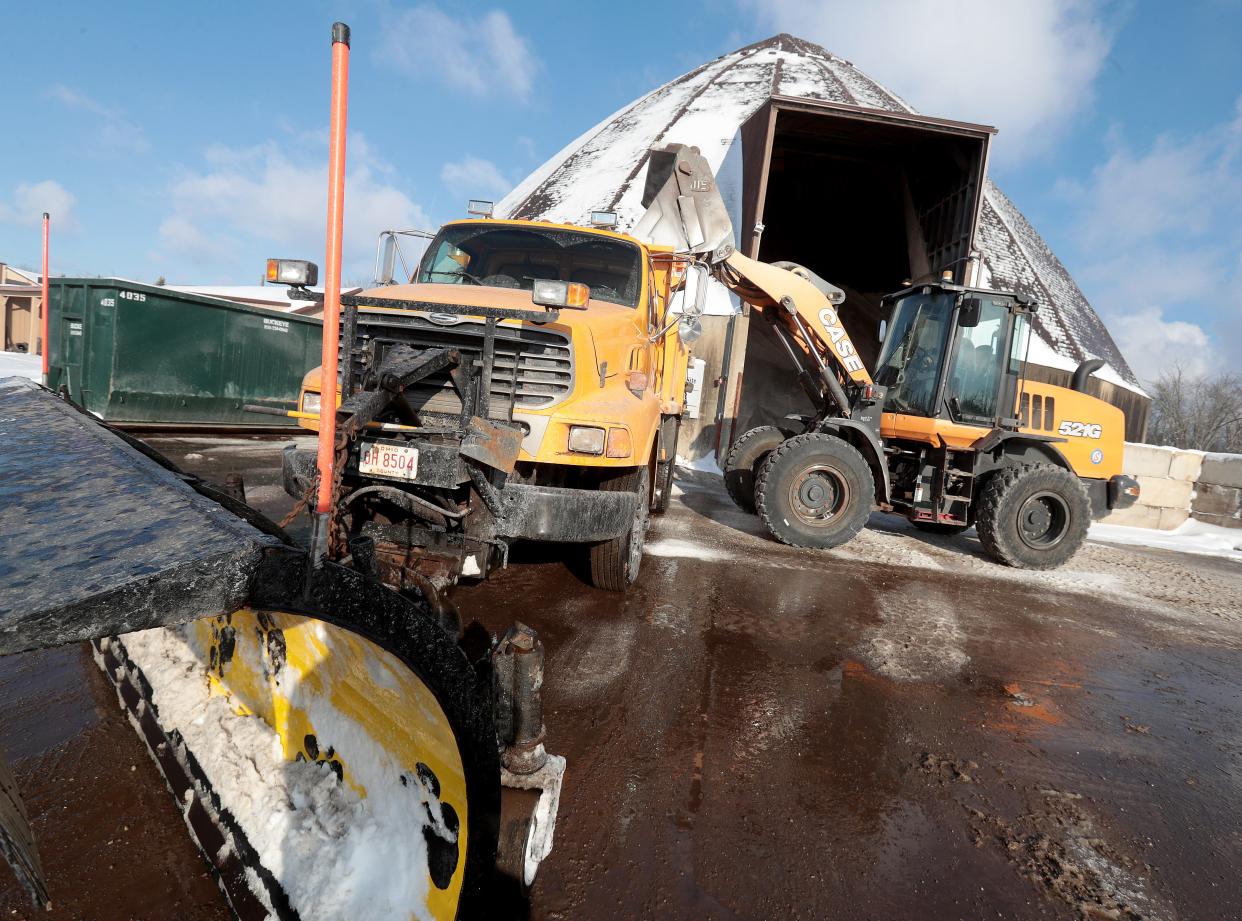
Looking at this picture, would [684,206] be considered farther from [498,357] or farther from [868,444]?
[498,357]

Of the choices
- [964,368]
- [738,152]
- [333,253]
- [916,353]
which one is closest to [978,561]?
[964,368]

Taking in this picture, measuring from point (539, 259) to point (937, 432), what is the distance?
4.11 metres

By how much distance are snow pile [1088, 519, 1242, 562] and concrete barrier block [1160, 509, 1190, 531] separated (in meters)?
0.07

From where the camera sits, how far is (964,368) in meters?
6.41

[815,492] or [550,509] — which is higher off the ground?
[550,509]

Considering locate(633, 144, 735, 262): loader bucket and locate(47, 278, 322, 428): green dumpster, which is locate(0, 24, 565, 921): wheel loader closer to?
locate(633, 144, 735, 262): loader bucket

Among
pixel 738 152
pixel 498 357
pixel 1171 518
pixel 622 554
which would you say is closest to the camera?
pixel 498 357

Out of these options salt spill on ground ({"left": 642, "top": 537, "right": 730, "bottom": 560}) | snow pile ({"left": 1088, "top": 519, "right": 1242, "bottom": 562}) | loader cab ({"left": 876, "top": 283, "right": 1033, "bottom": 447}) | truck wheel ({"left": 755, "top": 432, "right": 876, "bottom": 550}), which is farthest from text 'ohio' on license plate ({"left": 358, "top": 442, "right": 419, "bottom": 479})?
snow pile ({"left": 1088, "top": 519, "right": 1242, "bottom": 562})

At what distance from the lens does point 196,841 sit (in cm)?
195

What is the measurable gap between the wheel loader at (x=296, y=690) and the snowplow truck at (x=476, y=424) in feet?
2.21

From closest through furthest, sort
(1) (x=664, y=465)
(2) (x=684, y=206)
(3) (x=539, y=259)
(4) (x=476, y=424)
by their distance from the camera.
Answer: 1. (4) (x=476, y=424)
2. (3) (x=539, y=259)
3. (1) (x=664, y=465)
4. (2) (x=684, y=206)

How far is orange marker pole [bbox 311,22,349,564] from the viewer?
4.82 ft

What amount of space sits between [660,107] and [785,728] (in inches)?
1423

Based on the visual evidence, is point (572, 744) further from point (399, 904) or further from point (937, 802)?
point (937, 802)
